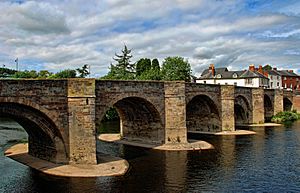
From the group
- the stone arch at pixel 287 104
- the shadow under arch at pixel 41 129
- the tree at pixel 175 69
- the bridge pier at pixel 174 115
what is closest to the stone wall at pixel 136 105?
the bridge pier at pixel 174 115

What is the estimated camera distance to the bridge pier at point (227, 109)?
4622 centimetres

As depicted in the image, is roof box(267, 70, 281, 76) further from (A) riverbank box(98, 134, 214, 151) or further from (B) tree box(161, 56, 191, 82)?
(A) riverbank box(98, 134, 214, 151)

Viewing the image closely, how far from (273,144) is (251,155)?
707 cm

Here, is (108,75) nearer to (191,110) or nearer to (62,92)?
(191,110)

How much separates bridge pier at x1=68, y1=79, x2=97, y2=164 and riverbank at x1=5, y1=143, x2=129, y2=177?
873 mm

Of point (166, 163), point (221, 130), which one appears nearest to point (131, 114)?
point (166, 163)

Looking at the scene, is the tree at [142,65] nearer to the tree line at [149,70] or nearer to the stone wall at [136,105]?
the tree line at [149,70]

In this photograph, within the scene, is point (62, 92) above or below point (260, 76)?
below

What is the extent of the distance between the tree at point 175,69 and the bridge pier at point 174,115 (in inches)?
1453

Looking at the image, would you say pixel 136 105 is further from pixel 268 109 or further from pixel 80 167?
pixel 268 109

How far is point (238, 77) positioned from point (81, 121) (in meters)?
65.4

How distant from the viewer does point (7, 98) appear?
73.6 feet

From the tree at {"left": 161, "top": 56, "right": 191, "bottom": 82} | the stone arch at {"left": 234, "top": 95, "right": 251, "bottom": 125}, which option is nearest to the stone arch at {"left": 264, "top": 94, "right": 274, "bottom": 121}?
the stone arch at {"left": 234, "top": 95, "right": 251, "bottom": 125}

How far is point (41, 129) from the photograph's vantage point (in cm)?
2531
